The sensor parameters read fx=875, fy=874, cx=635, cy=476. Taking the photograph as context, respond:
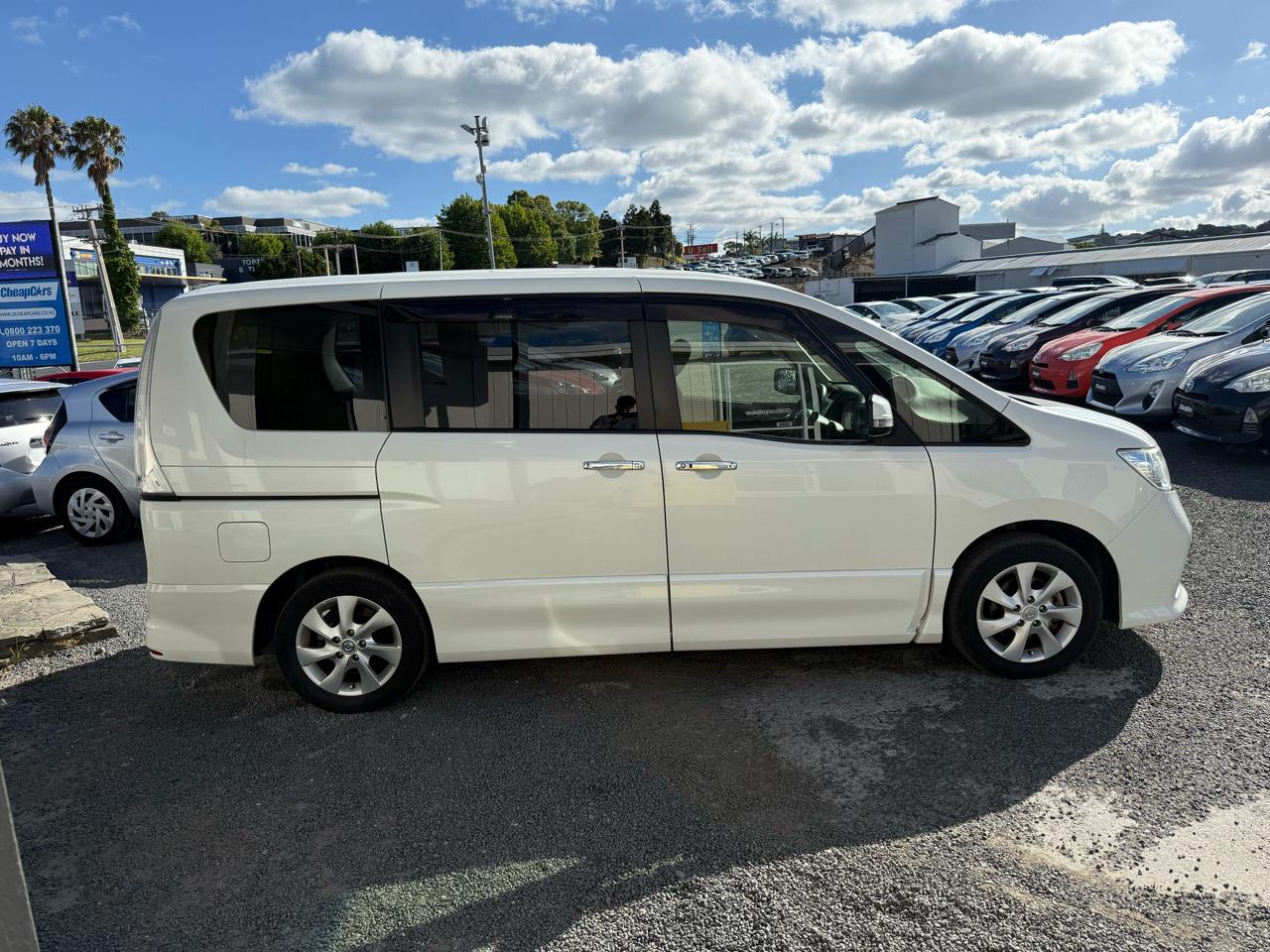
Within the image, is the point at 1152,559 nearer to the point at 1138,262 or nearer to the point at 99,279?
the point at 1138,262

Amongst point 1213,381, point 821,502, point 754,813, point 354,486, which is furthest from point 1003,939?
point 1213,381

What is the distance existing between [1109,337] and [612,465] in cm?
1099

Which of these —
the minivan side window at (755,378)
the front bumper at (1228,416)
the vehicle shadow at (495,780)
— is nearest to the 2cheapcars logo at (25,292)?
the vehicle shadow at (495,780)

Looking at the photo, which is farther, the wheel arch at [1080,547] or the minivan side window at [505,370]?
the wheel arch at [1080,547]

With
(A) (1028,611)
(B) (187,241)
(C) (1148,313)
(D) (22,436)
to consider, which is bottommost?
(A) (1028,611)

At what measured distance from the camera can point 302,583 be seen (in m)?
4.13

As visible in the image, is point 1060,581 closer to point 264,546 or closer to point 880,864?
point 880,864

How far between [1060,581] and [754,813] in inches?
75.0

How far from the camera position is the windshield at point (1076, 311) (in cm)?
1485

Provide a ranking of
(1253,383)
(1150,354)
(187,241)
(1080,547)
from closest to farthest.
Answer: (1080,547)
(1253,383)
(1150,354)
(187,241)

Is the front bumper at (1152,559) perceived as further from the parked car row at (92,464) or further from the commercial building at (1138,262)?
the commercial building at (1138,262)

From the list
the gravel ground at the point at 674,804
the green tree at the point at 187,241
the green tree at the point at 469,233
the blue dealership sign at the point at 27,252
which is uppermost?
the green tree at the point at 187,241

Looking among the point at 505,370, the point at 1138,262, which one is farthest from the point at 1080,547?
the point at 1138,262

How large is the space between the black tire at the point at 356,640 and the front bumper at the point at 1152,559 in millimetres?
3282
